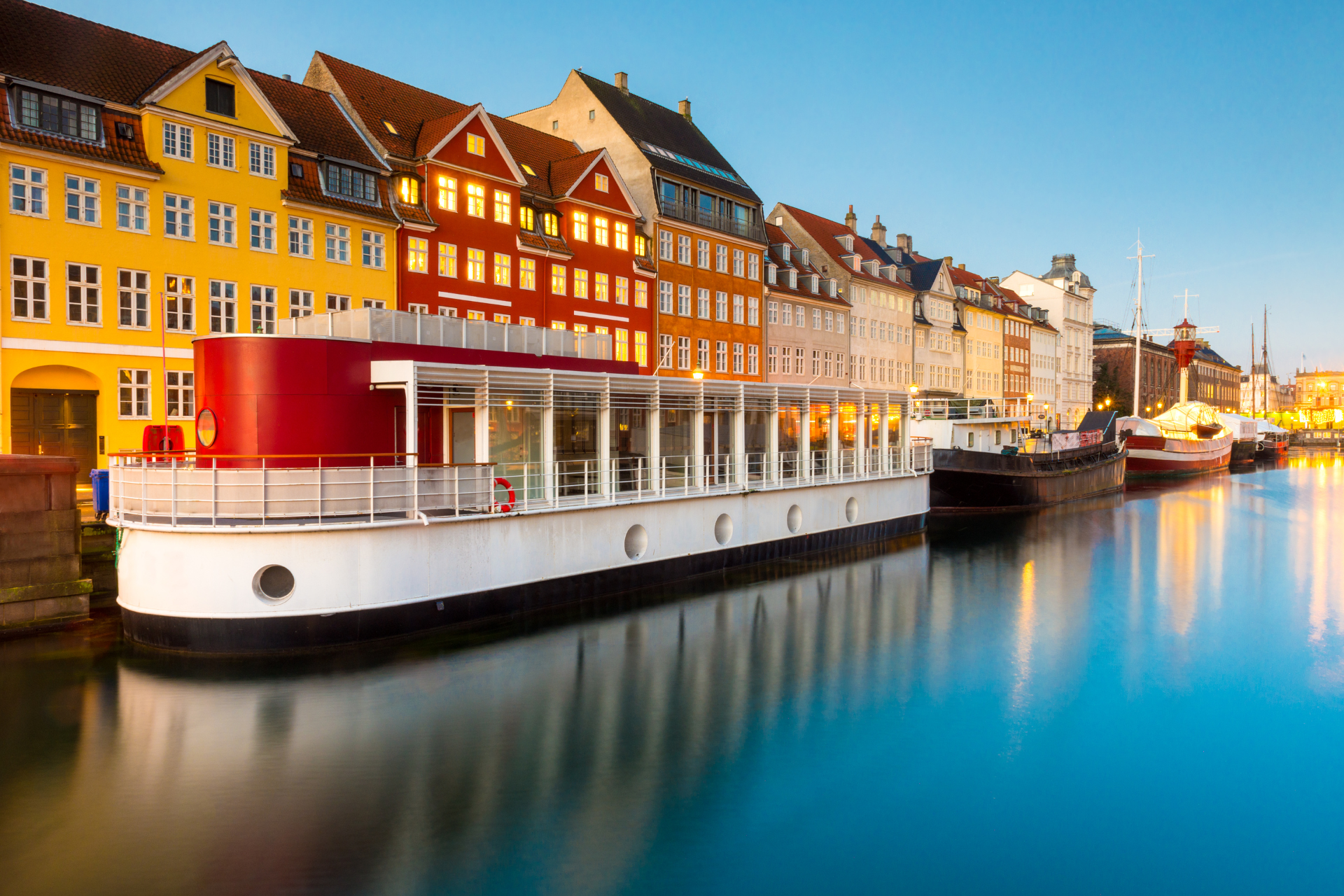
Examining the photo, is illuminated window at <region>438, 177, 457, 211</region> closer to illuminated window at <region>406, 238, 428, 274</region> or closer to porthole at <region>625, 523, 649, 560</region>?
illuminated window at <region>406, 238, 428, 274</region>

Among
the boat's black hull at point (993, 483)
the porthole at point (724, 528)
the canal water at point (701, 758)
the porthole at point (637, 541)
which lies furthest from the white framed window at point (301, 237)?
the boat's black hull at point (993, 483)

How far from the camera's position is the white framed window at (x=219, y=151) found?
25.7m

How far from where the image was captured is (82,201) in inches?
918

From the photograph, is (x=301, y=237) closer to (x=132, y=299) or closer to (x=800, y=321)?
(x=132, y=299)

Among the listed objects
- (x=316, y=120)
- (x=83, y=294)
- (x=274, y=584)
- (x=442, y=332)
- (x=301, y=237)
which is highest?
(x=316, y=120)

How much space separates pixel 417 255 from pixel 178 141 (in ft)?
25.9

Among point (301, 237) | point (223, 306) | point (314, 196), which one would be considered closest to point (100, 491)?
point (223, 306)

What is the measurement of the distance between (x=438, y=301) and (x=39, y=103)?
1228 centimetres

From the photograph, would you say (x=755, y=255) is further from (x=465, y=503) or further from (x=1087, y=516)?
(x=465, y=503)

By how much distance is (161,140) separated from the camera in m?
24.8

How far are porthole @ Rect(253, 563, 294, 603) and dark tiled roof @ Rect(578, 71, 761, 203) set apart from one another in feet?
102

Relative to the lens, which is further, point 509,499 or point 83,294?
point 83,294

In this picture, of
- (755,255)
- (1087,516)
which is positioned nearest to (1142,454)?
(1087,516)

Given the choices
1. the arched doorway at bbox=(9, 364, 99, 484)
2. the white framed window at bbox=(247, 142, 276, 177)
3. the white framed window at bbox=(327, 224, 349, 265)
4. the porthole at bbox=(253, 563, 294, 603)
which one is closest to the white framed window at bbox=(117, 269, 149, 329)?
the arched doorway at bbox=(9, 364, 99, 484)
